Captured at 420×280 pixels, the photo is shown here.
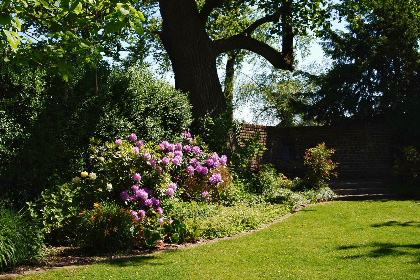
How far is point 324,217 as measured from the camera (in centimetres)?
1008

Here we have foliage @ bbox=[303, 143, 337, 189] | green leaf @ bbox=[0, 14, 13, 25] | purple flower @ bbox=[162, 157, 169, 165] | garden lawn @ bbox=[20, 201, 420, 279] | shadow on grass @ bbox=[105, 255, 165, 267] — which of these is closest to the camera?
green leaf @ bbox=[0, 14, 13, 25]

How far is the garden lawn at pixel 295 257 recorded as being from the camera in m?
5.42

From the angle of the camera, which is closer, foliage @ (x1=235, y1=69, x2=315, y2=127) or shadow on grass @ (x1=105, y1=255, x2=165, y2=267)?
shadow on grass @ (x1=105, y1=255, x2=165, y2=267)

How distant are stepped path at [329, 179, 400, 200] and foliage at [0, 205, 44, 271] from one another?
10.4 meters

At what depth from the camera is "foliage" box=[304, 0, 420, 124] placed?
17.3 meters

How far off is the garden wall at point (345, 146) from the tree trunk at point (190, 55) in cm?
507

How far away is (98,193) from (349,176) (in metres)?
13.5

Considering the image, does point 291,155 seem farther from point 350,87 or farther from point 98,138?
point 98,138

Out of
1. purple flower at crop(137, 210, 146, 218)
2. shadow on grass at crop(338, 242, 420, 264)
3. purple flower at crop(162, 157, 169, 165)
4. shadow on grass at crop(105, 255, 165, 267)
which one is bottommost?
shadow on grass at crop(338, 242, 420, 264)

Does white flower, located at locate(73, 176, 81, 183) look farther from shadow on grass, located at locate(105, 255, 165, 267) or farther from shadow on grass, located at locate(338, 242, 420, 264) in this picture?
shadow on grass, located at locate(338, 242, 420, 264)

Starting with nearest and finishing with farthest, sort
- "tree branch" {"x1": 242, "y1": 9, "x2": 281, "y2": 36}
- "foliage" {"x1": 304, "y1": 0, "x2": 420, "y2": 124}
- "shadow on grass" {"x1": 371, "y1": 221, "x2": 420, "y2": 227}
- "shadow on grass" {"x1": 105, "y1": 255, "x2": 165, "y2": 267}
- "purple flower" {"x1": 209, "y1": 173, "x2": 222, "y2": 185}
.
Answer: "shadow on grass" {"x1": 105, "y1": 255, "x2": 165, "y2": 267}
"shadow on grass" {"x1": 371, "y1": 221, "x2": 420, "y2": 227}
"purple flower" {"x1": 209, "y1": 173, "x2": 222, "y2": 185}
"tree branch" {"x1": 242, "y1": 9, "x2": 281, "y2": 36}
"foliage" {"x1": 304, "y1": 0, "x2": 420, "y2": 124}

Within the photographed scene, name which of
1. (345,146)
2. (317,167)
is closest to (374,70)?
(345,146)

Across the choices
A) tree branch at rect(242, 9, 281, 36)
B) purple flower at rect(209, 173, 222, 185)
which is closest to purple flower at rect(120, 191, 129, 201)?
purple flower at rect(209, 173, 222, 185)

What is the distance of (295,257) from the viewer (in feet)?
20.6
